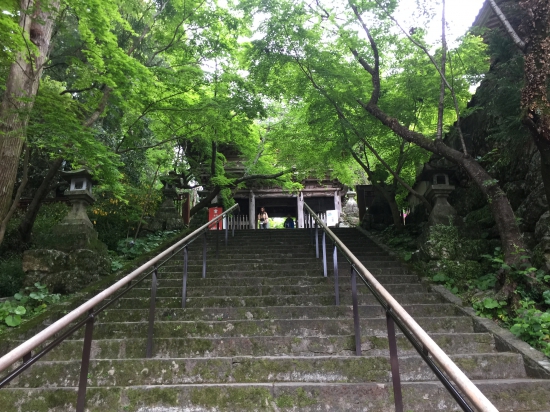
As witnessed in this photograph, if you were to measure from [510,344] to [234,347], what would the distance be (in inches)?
102

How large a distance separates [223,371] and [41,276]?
354 centimetres

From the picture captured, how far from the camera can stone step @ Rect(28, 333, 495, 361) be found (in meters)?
3.37

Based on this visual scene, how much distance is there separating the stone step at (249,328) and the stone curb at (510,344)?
0.63 ft

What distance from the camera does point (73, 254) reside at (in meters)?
5.35

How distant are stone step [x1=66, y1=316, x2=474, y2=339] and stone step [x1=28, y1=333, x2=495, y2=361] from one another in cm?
27

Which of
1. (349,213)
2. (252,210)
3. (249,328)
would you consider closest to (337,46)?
(249,328)

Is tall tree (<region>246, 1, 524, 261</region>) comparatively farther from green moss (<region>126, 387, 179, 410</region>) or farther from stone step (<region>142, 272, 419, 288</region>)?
green moss (<region>126, 387, 179, 410</region>)

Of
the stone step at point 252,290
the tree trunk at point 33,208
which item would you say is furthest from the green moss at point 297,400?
the tree trunk at point 33,208

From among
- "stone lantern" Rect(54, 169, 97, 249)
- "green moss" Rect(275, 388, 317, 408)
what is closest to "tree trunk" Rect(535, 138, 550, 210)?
"green moss" Rect(275, 388, 317, 408)

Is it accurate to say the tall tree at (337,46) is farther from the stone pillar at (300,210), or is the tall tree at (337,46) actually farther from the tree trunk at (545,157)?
the stone pillar at (300,210)

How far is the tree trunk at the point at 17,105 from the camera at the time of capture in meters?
4.20

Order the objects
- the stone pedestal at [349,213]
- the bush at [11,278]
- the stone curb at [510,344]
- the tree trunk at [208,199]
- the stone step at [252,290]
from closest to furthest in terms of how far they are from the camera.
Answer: the stone curb at [510,344]
the stone step at [252,290]
the bush at [11,278]
the tree trunk at [208,199]
the stone pedestal at [349,213]

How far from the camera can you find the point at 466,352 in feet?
11.4

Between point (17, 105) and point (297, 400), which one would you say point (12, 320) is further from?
point (297, 400)
